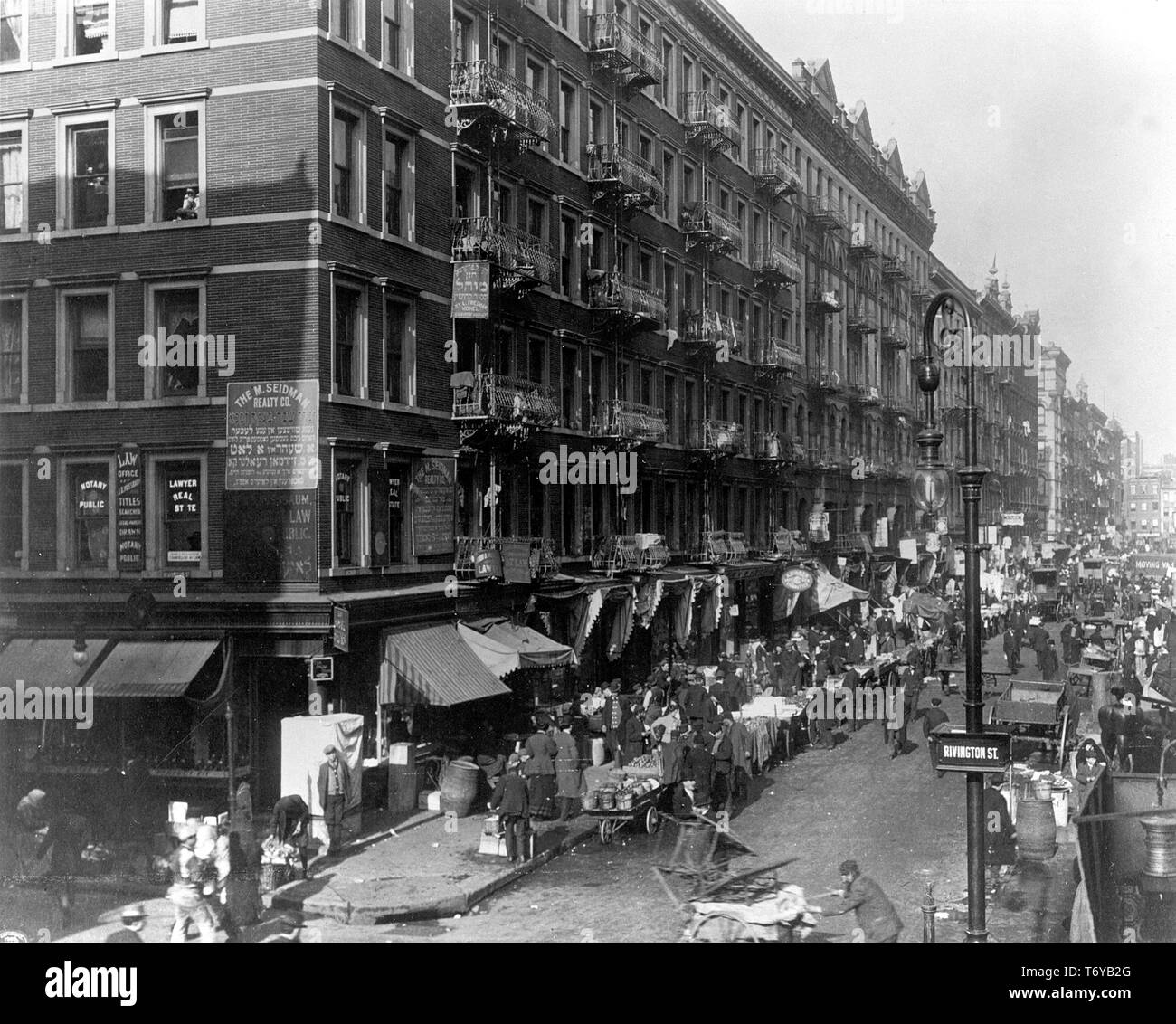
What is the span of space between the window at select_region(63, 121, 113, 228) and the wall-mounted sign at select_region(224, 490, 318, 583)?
6.29 meters

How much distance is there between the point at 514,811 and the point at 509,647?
791 cm

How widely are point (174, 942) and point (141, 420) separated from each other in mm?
11901

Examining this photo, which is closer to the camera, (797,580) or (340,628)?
(340,628)

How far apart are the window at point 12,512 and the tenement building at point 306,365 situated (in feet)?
0.21

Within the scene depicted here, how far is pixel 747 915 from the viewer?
14219mm

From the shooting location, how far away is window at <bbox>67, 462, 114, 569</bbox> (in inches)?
846

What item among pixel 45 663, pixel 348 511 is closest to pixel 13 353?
pixel 45 663

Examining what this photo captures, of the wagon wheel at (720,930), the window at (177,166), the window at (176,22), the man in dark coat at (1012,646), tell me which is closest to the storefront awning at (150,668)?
the window at (177,166)

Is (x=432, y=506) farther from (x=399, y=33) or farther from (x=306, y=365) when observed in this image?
(x=399, y=33)

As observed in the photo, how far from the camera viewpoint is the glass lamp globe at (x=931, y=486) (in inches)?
569
